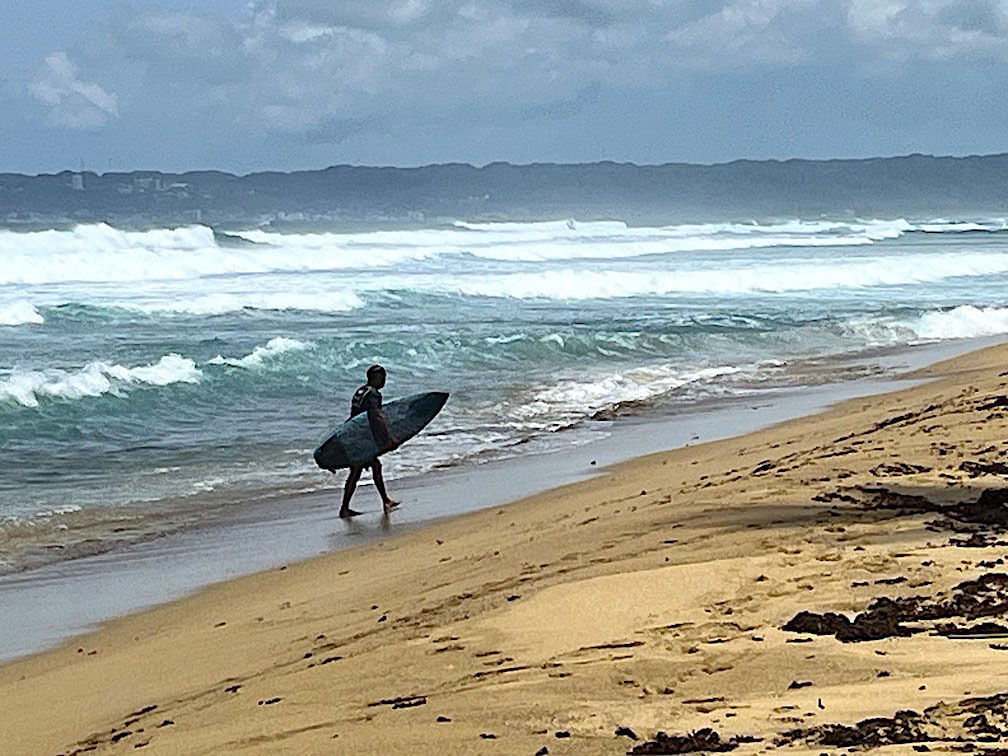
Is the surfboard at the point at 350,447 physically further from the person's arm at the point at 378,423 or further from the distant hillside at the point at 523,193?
the distant hillside at the point at 523,193

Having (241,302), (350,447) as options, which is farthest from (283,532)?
(241,302)

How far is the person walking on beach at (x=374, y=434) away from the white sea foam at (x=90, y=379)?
267 inches

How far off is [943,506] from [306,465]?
24.0 ft

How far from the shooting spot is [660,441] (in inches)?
590

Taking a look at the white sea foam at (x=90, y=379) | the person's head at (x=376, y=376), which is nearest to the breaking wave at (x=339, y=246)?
the white sea foam at (x=90, y=379)

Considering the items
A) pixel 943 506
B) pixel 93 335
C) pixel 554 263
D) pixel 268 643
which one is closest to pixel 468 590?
pixel 268 643

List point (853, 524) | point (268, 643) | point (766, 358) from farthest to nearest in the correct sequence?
point (766, 358), point (853, 524), point (268, 643)

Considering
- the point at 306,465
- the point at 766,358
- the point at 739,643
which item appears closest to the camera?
the point at 739,643

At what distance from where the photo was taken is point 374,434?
41.6 ft

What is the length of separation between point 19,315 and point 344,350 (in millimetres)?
10280

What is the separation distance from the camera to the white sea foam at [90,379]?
1875cm

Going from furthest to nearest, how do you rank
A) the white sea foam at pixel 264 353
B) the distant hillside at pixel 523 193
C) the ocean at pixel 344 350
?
the distant hillside at pixel 523 193, the white sea foam at pixel 264 353, the ocean at pixel 344 350

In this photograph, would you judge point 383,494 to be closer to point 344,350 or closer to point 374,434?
point 374,434

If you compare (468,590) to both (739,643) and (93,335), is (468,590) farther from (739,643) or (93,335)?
(93,335)
